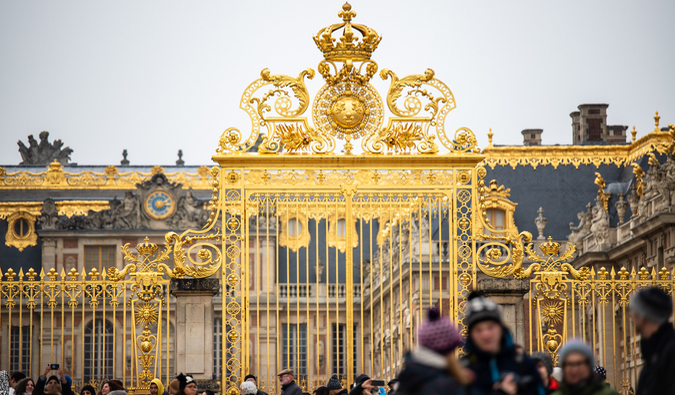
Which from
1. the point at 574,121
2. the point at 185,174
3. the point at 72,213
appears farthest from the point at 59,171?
the point at 574,121

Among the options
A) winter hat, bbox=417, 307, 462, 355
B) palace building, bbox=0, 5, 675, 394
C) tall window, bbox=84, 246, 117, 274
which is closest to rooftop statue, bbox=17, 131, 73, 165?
palace building, bbox=0, 5, 675, 394

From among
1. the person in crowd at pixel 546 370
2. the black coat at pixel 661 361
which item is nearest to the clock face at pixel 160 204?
the person in crowd at pixel 546 370

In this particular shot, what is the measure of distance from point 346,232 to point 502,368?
700cm

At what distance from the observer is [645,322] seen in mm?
5973

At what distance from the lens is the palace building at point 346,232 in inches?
483

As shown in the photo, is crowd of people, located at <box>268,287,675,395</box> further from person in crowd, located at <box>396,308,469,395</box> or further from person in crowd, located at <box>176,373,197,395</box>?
person in crowd, located at <box>176,373,197,395</box>

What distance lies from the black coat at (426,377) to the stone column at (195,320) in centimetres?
700

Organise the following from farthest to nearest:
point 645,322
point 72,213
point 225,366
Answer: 1. point 72,213
2. point 225,366
3. point 645,322

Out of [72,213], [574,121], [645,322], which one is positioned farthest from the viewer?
[72,213]

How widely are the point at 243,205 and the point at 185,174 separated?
32011 mm

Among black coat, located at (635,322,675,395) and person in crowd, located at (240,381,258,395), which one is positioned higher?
black coat, located at (635,322,675,395)

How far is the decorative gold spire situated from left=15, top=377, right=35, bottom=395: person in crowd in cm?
459

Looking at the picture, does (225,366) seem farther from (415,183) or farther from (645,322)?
(645,322)

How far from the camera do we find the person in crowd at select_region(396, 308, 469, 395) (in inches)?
201
